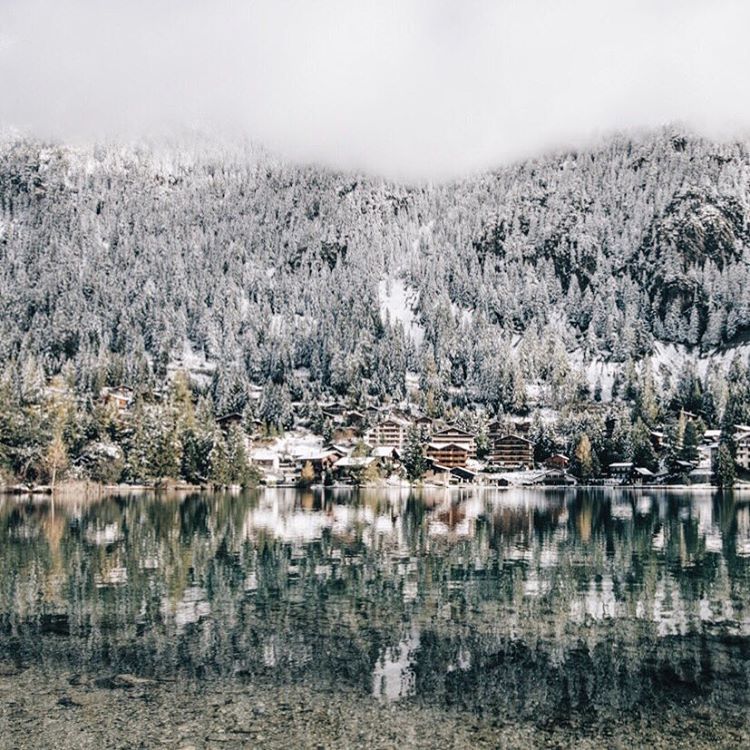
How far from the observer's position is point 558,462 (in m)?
180

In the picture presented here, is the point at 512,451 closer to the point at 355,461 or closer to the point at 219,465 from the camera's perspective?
the point at 355,461

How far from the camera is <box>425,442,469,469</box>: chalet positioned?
597 feet

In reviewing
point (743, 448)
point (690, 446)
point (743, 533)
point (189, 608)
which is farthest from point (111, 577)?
point (743, 448)

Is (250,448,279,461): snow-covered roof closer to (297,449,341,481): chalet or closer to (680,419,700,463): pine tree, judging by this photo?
(297,449,341,481): chalet

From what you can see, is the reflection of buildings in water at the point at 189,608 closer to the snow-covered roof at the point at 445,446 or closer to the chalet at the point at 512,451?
the snow-covered roof at the point at 445,446

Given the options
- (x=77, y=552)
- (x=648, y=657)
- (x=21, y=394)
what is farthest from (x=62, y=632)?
(x=21, y=394)

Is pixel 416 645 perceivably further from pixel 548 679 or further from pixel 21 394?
pixel 21 394

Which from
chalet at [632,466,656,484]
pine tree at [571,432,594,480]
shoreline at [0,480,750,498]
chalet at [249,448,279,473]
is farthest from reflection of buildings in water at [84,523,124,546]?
chalet at [632,466,656,484]

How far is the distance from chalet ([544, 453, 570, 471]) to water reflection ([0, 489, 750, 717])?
411ft

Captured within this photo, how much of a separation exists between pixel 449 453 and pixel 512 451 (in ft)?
55.9

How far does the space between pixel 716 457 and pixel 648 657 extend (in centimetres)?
13628

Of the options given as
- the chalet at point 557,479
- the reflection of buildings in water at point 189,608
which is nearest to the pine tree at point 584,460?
the chalet at point 557,479

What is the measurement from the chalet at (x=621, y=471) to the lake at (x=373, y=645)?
395 ft

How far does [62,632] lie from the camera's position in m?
23.4
